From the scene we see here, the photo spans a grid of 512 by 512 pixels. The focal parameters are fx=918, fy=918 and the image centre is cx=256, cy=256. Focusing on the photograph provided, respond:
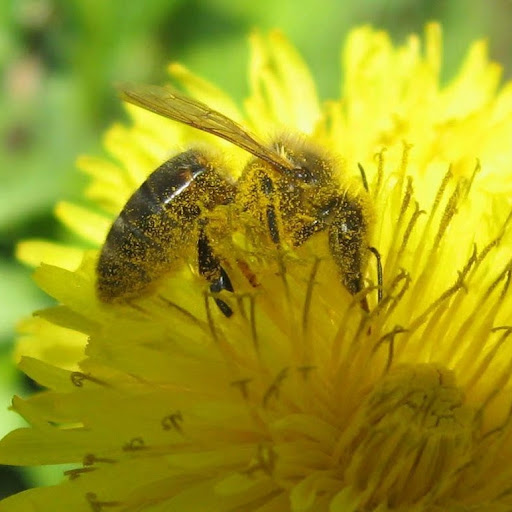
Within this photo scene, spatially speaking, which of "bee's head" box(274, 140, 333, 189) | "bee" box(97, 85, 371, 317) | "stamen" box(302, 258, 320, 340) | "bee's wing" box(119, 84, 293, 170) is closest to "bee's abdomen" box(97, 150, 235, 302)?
"bee" box(97, 85, 371, 317)

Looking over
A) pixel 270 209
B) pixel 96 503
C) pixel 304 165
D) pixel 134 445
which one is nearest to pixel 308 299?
pixel 270 209

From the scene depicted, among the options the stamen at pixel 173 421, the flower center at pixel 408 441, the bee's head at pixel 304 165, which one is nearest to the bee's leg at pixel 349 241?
the bee's head at pixel 304 165

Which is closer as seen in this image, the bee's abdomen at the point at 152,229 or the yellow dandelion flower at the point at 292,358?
the yellow dandelion flower at the point at 292,358

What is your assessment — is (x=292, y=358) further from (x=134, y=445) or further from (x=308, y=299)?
(x=134, y=445)

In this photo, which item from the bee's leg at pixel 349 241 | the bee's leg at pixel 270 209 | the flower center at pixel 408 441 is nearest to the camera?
the flower center at pixel 408 441

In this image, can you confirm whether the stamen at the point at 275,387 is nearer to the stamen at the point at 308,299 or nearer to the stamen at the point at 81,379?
the stamen at the point at 308,299

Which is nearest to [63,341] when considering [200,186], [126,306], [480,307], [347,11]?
[126,306]

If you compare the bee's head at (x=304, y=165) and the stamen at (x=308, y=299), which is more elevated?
the bee's head at (x=304, y=165)

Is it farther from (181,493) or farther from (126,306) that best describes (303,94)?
(181,493)
